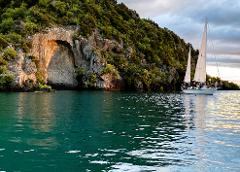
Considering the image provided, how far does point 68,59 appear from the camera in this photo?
134 m

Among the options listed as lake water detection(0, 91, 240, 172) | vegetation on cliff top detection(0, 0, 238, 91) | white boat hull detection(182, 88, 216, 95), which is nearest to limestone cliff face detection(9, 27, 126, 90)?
vegetation on cliff top detection(0, 0, 238, 91)

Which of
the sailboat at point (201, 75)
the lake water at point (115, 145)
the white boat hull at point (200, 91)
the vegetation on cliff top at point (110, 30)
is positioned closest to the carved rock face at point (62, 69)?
the vegetation on cliff top at point (110, 30)

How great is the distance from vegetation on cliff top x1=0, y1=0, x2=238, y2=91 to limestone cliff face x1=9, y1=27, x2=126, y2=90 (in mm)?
3004

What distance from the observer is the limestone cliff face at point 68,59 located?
122125 millimetres

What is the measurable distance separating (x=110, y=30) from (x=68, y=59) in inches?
1030

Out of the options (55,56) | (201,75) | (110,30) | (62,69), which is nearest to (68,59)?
(55,56)

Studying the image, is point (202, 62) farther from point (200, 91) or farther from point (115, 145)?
point (115, 145)

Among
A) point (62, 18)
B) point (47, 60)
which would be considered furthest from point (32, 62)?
point (62, 18)

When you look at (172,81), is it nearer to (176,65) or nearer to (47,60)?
(176,65)

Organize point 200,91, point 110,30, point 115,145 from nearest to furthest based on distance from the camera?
point 115,145, point 200,91, point 110,30

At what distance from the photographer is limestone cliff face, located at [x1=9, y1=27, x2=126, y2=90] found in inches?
4808

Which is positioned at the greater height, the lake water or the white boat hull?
the white boat hull

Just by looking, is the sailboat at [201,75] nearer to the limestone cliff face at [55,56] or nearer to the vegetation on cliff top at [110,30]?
the vegetation on cliff top at [110,30]

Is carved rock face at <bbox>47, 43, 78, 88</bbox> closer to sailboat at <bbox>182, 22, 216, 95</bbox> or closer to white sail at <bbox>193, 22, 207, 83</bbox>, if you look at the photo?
sailboat at <bbox>182, 22, 216, 95</bbox>
